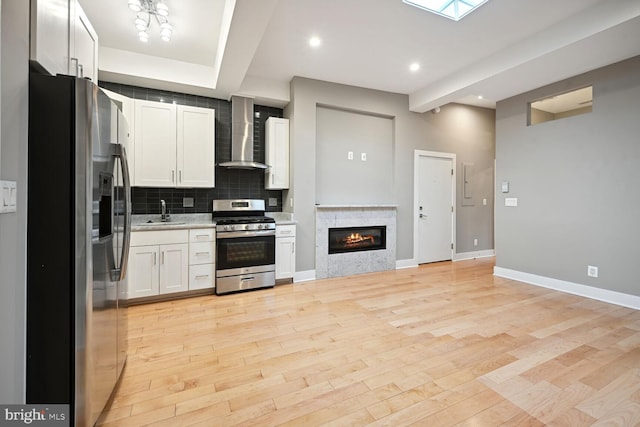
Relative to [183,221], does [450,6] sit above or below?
above

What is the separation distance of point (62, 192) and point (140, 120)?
268 centimetres

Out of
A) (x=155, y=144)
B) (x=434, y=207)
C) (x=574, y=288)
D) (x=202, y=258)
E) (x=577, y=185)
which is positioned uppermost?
(x=155, y=144)

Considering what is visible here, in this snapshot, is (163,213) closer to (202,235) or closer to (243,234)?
(202,235)

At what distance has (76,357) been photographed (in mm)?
1216

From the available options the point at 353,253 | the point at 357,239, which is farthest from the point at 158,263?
the point at 357,239

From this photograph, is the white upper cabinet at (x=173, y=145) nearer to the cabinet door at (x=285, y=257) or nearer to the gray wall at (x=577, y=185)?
the cabinet door at (x=285, y=257)

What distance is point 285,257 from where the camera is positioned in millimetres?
3979

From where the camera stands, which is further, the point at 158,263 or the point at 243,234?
the point at 243,234

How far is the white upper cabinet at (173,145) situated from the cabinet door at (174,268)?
89 cm

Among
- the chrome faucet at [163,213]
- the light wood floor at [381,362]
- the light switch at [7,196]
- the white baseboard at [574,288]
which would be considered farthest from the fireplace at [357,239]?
the light switch at [7,196]

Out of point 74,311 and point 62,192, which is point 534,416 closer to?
point 74,311

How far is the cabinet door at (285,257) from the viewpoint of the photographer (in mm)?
3938

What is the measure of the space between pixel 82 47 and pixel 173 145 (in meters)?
1.75

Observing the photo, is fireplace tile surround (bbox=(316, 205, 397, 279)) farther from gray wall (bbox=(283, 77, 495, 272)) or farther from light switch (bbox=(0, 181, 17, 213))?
light switch (bbox=(0, 181, 17, 213))
